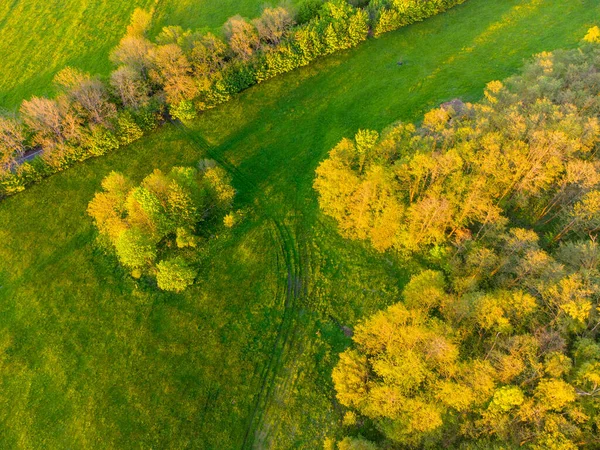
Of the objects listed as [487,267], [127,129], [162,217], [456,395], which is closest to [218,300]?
[162,217]

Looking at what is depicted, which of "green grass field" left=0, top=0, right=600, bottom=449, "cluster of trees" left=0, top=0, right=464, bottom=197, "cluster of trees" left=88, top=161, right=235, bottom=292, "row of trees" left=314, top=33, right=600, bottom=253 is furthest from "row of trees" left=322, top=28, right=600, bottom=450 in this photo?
"cluster of trees" left=0, top=0, right=464, bottom=197

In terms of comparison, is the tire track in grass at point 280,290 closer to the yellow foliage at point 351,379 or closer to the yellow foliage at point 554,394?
the yellow foliage at point 351,379

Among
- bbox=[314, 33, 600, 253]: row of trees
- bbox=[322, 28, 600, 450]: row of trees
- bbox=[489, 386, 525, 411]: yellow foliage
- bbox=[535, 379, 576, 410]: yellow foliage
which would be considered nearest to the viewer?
bbox=[535, 379, 576, 410]: yellow foliage

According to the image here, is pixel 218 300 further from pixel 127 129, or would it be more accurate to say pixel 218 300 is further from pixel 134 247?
pixel 127 129

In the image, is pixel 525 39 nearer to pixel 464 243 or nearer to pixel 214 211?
pixel 464 243

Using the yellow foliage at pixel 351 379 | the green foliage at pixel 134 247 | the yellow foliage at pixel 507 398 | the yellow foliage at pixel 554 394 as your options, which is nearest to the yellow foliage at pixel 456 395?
A: the yellow foliage at pixel 507 398

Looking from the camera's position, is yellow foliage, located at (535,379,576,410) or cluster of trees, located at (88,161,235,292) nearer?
yellow foliage, located at (535,379,576,410)

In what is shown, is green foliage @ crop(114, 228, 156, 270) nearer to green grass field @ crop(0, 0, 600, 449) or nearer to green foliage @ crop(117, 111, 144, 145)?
green grass field @ crop(0, 0, 600, 449)
